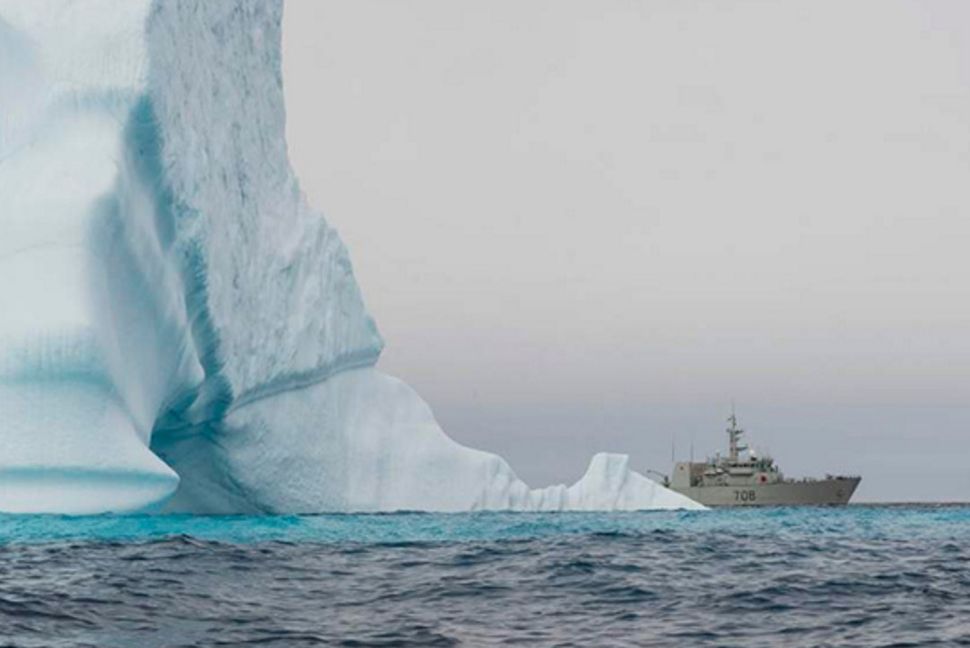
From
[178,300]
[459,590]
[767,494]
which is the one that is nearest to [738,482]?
[767,494]

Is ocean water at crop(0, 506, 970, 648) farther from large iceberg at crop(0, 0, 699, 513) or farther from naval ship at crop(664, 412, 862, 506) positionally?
naval ship at crop(664, 412, 862, 506)

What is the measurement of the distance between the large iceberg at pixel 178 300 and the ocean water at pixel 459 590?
2.58 m

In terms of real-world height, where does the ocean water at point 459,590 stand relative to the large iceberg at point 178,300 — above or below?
below

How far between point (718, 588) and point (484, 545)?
248 inches

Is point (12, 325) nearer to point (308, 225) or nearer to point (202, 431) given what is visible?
point (202, 431)

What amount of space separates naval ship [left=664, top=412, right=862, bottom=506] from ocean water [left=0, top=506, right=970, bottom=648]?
41947mm

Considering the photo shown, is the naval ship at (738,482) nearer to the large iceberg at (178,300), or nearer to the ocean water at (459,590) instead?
the large iceberg at (178,300)

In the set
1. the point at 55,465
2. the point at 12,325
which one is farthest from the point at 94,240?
the point at 55,465

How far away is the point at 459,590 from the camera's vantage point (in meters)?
10.8

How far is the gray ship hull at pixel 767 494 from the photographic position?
5997 centimetres

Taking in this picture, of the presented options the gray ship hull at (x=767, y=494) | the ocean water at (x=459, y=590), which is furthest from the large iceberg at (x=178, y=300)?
the gray ship hull at (x=767, y=494)

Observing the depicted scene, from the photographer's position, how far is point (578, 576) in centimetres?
1201

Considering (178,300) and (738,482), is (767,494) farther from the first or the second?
(178,300)

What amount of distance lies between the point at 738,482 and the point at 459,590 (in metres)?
50.9
